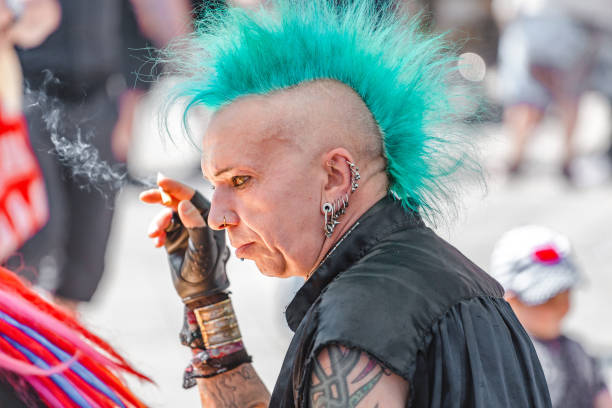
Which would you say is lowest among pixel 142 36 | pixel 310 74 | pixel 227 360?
pixel 227 360

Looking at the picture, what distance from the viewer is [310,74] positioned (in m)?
1.44

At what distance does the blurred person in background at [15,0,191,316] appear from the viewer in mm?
3549

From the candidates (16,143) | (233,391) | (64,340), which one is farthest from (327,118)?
(16,143)

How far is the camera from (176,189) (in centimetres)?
184

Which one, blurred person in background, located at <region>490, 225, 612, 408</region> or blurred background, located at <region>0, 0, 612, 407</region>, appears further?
blurred background, located at <region>0, 0, 612, 407</region>

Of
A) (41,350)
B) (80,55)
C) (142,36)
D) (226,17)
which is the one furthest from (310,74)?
(142,36)

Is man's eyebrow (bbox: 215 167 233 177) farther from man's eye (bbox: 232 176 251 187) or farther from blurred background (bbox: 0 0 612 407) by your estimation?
blurred background (bbox: 0 0 612 407)

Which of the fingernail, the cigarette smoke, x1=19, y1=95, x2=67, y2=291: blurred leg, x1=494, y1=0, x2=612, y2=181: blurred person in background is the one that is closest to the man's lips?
the fingernail

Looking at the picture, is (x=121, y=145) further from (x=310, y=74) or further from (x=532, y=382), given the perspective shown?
(x=532, y=382)

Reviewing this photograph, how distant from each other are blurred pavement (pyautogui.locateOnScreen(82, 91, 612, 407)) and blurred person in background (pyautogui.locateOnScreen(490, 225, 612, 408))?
20 centimetres

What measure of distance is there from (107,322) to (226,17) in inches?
124

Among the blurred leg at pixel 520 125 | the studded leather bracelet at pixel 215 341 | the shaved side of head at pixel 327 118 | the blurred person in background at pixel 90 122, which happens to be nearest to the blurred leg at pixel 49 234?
the blurred person in background at pixel 90 122

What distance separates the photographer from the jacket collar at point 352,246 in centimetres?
139

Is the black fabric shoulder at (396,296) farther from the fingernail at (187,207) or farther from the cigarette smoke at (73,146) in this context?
the cigarette smoke at (73,146)
